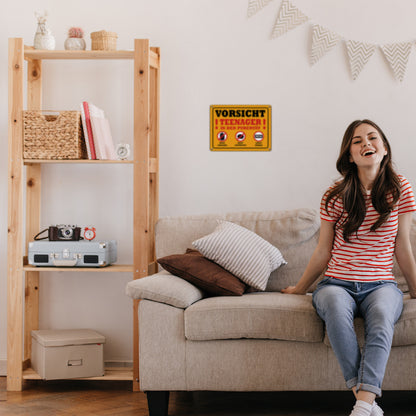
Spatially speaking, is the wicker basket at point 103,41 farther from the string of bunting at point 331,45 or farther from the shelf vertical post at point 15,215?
the string of bunting at point 331,45

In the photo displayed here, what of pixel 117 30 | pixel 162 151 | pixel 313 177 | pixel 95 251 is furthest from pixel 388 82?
pixel 95 251

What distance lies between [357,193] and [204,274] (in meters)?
0.70

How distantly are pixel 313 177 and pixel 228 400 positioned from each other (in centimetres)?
124

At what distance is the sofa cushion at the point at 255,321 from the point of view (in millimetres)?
2414

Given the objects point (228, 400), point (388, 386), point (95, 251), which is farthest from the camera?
point (95, 251)

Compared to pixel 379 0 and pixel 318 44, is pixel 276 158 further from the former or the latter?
pixel 379 0

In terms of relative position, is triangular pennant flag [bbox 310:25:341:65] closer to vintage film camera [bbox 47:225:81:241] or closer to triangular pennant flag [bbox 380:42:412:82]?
triangular pennant flag [bbox 380:42:412:82]

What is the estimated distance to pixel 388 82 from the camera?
3334 millimetres

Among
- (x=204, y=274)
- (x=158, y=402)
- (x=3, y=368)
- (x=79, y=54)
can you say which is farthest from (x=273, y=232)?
(x=3, y=368)

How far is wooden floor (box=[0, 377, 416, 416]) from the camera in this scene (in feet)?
8.70

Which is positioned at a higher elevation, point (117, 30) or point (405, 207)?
point (117, 30)

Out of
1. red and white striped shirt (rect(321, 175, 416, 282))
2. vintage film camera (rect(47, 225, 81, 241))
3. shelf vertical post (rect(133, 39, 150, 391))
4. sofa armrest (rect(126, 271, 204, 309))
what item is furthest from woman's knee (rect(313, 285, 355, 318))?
vintage film camera (rect(47, 225, 81, 241))

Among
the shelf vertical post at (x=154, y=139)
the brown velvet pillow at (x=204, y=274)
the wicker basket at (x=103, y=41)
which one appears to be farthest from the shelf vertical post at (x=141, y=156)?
the brown velvet pillow at (x=204, y=274)

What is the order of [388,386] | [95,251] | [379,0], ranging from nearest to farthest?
[388,386] → [95,251] → [379,0]
